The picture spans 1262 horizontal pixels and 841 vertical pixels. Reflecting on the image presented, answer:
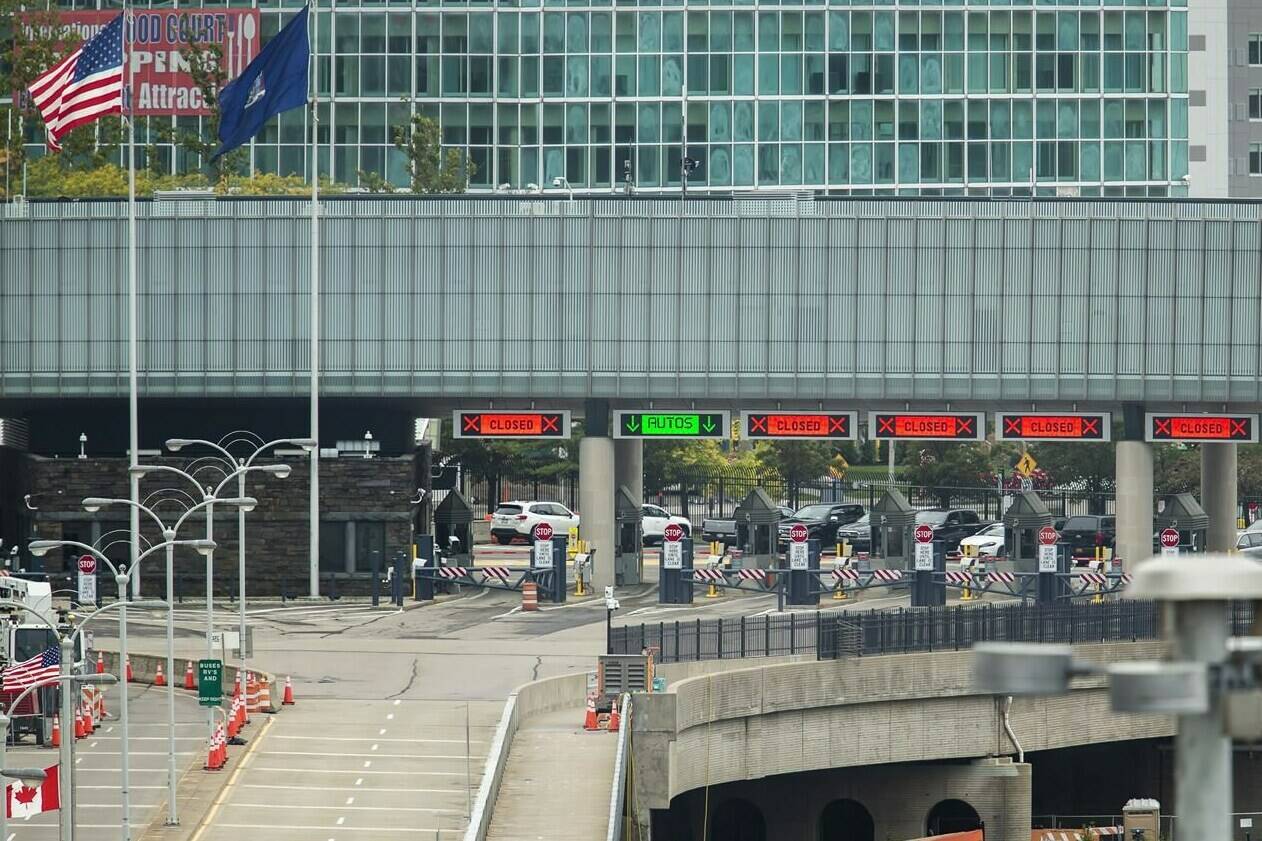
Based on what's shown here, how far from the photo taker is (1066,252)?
228 ft

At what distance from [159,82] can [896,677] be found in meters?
71.7

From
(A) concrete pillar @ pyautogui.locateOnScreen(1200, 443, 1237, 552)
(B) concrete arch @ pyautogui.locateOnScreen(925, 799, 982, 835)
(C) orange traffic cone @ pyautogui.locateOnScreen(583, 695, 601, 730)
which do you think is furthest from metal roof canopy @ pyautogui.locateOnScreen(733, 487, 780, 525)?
(C) orange traffic cone @ pyautogui.locateOnScreen(583, 695, 601, 730)

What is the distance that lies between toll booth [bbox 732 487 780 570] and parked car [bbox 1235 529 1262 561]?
1470 cm

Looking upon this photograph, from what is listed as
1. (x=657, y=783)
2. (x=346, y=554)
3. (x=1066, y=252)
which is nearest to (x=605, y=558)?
(x=346, y=554)

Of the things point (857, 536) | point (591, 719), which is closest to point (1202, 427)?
point (857, 536)

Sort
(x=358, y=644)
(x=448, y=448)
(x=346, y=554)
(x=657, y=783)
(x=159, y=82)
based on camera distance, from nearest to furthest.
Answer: (x=657, y=783) → (x=358, y=644) → (x=346, y=554) → (x=448, y=448) → (x=159, y=82)

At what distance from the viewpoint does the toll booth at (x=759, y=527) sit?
232 feet

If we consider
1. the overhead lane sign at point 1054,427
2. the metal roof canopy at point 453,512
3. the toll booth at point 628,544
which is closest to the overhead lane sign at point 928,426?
the overhead lane sign at point 1054,427

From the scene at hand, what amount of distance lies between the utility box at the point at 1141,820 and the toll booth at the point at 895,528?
65.0ft

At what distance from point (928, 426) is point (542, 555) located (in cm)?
1347

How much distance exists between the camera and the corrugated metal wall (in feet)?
228

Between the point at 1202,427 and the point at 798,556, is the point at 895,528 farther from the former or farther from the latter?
the point at 1202,427

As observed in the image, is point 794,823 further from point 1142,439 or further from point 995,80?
point 995,80

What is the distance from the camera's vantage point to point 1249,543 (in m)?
75.6
